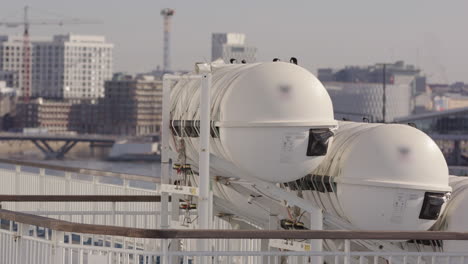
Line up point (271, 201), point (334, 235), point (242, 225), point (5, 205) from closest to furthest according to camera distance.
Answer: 1. point (334, 235)
2. point (271, 201)
3. point (242, 225)
4. point (5, 205)

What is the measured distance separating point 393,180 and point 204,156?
1678mm

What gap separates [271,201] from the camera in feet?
35.0

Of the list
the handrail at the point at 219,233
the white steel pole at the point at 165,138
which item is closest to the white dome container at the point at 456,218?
the handrail at the point at 219,233

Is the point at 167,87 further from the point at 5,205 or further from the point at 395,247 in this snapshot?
the point at 5,205

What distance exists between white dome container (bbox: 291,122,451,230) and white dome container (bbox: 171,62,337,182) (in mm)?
371

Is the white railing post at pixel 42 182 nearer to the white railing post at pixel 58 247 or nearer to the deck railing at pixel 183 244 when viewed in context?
the deck railing at pixel 183 244

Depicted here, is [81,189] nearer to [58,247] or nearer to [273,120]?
[273,120]

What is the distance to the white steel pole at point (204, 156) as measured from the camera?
378 inches

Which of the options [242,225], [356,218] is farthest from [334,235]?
[242,225]

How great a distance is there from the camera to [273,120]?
964 cm

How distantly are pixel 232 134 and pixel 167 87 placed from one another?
5.13 feet

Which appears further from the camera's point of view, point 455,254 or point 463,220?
point 463,220

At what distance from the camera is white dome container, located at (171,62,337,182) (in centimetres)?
966

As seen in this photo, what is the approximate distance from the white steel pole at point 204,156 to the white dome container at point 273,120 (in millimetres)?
302
